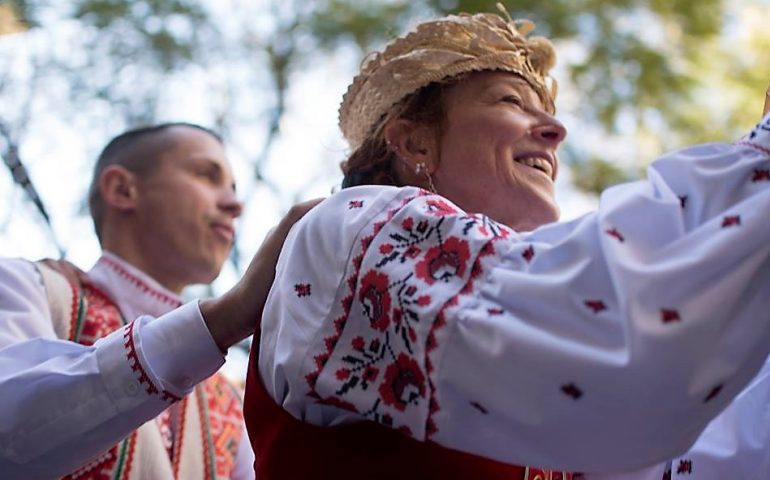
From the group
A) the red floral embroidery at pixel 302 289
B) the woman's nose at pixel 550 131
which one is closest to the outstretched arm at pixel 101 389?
the red floral embroidery at pixel 302 289

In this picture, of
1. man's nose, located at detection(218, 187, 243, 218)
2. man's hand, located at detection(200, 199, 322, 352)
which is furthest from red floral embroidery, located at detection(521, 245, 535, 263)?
man's nose, located at detection(218, 187, 243, 218)

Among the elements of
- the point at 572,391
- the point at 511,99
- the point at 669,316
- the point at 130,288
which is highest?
the point at 511,99

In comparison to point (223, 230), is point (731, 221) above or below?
above

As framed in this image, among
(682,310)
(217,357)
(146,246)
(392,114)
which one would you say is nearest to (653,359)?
(682,310)

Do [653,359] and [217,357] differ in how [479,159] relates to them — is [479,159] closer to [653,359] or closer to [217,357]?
[217,357]

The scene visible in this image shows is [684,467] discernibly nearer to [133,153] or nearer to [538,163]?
[538,163]

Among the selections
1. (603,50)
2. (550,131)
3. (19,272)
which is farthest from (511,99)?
(603,50)

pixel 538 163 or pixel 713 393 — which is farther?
pixel 538 163

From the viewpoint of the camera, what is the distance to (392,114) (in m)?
2.64

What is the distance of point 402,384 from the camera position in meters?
1.65

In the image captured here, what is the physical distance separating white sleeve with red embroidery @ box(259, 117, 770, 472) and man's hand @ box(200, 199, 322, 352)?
0.32 metres

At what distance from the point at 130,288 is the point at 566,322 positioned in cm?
253

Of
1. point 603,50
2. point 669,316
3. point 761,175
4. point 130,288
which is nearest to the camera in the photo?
point 669,316

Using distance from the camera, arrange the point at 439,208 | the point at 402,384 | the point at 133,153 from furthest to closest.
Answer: the point at 133,153 < the point at 439,208 < the point at 402,384
